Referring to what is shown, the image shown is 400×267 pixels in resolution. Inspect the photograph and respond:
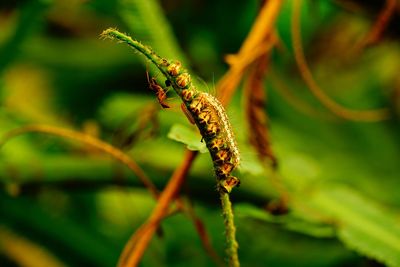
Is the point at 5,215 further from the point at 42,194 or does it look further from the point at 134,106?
the point at 134,106

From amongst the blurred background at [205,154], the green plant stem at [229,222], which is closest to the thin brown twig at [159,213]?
the blurred background at [205,154]

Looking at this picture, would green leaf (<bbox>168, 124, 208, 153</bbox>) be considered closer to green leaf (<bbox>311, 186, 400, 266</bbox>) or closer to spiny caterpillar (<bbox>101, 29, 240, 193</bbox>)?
spiny caterpillar (<bbox>101, 29, 240, 193</bbox>)

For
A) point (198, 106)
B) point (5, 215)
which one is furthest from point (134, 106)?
point (198, 106)

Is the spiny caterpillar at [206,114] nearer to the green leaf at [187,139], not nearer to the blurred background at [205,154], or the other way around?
the green leaf at [187,139]

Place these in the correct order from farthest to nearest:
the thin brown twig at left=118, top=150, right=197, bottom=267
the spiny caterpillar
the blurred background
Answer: the blurred background < the thin brown twig at left=118, top=150, right=197, bottom=267 < the spiny caterpillar

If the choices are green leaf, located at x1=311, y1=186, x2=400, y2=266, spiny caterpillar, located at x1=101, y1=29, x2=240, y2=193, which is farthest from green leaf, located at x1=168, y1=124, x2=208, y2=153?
green leaf, located at x1=311, y1=186, x2=400, y2=266

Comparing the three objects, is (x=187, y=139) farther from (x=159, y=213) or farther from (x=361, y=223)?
(x=361, y=223)

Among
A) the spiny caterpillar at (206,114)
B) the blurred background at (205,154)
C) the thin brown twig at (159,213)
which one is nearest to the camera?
the spiny caterpillar at (206,114)
